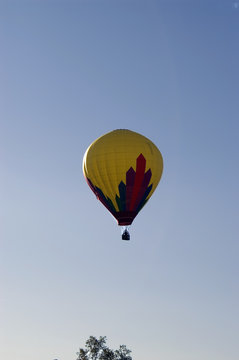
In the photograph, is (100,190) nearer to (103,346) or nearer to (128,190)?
(128,190)

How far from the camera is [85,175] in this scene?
3536 inches

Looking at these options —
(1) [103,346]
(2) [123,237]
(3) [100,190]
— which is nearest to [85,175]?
(3) [100,190]

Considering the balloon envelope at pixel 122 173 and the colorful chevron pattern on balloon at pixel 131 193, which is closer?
the colorful chevron pattern on balloon at pixel 131 193

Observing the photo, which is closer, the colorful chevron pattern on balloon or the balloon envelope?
the colorful chevron pattern on balloon

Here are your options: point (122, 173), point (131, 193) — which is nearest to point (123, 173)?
→ point (122, 173)

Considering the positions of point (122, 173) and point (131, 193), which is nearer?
point (122, 173)

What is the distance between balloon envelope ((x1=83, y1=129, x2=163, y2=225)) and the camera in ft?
285

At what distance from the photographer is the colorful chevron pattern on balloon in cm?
8650

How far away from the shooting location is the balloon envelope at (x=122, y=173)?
86.7 m

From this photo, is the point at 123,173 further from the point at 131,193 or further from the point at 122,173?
the point at 131,193

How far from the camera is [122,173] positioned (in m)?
86.8

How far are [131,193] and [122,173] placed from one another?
2543mm

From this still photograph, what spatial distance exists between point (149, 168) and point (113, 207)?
20.7 feet

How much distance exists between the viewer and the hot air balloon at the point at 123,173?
86688 millimetres
